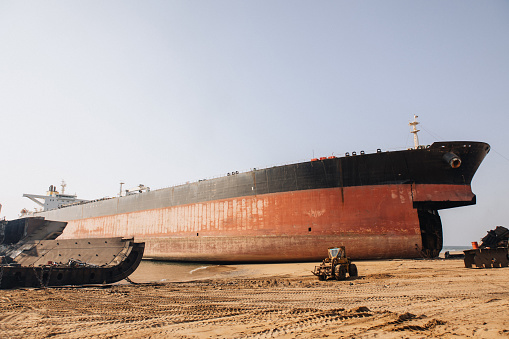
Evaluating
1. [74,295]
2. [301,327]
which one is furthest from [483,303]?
[74,295]

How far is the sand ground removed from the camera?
3549 millimetres

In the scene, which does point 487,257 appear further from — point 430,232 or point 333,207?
point 333,207

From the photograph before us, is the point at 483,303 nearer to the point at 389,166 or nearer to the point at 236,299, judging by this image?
the point at 236,299

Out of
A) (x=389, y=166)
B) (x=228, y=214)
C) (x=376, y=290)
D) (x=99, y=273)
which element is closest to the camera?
(x=376, y=290)

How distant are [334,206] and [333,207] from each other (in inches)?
2.9

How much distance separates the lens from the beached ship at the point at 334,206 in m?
14.3

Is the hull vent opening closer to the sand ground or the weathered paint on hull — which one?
the weathered paint on hull

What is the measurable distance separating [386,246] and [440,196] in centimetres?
361

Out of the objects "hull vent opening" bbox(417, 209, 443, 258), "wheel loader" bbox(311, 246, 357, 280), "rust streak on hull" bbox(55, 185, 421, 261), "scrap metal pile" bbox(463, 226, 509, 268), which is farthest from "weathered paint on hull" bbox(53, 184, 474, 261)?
"wheel loader" bbox(311, 246, 357, 280)

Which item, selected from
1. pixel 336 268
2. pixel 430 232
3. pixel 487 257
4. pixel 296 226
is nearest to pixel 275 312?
pixel 336 268

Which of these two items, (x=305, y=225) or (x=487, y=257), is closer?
(x=487, y=257)

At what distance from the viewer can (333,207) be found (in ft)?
50.4

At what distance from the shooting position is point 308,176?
1638cm

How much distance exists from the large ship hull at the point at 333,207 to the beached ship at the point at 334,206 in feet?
0.15
